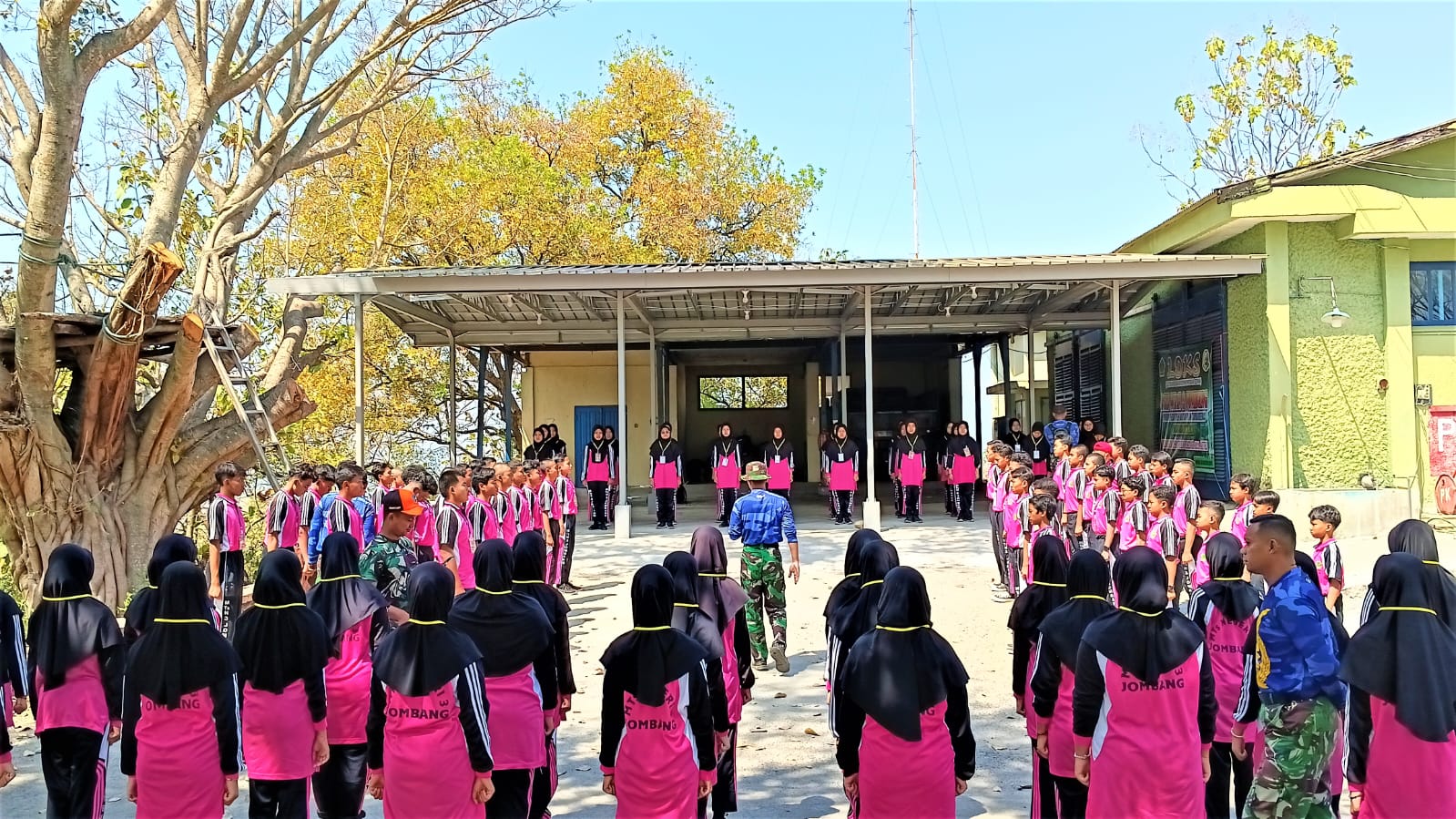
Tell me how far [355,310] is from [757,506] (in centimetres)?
782

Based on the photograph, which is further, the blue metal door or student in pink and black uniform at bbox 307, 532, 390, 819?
the blue metal door

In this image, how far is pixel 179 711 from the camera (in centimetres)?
341

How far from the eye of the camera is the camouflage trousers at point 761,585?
661 cm

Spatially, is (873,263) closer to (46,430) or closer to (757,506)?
(757,506)

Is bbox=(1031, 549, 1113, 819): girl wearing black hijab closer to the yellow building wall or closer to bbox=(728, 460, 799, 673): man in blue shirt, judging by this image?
bbox=(728, 460, 799, 673): man in blue shirt

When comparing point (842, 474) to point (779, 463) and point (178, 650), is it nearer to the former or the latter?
point (779, 463)

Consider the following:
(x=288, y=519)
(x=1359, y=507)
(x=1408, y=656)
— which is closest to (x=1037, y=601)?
(x=1408, y=656)

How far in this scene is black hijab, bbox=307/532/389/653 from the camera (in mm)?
4188

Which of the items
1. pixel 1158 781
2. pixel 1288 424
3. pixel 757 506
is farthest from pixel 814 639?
pixel 1288 424

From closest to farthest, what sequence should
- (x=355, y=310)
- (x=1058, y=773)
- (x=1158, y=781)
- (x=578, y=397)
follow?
(x=1158, y=781)
(x=1058, y=773)
(x=355, y=310)
(x=578, y=397)

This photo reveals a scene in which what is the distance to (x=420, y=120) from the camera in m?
20.8

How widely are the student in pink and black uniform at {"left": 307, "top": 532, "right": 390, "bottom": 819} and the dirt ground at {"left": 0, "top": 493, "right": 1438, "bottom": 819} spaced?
0.33 metres

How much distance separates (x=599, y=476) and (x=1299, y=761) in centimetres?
1117

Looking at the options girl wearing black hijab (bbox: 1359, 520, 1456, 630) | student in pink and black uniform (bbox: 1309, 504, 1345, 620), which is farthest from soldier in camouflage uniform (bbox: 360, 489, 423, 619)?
student in pink and black uniform (bbox: 1309, 504, 1345, 620)
